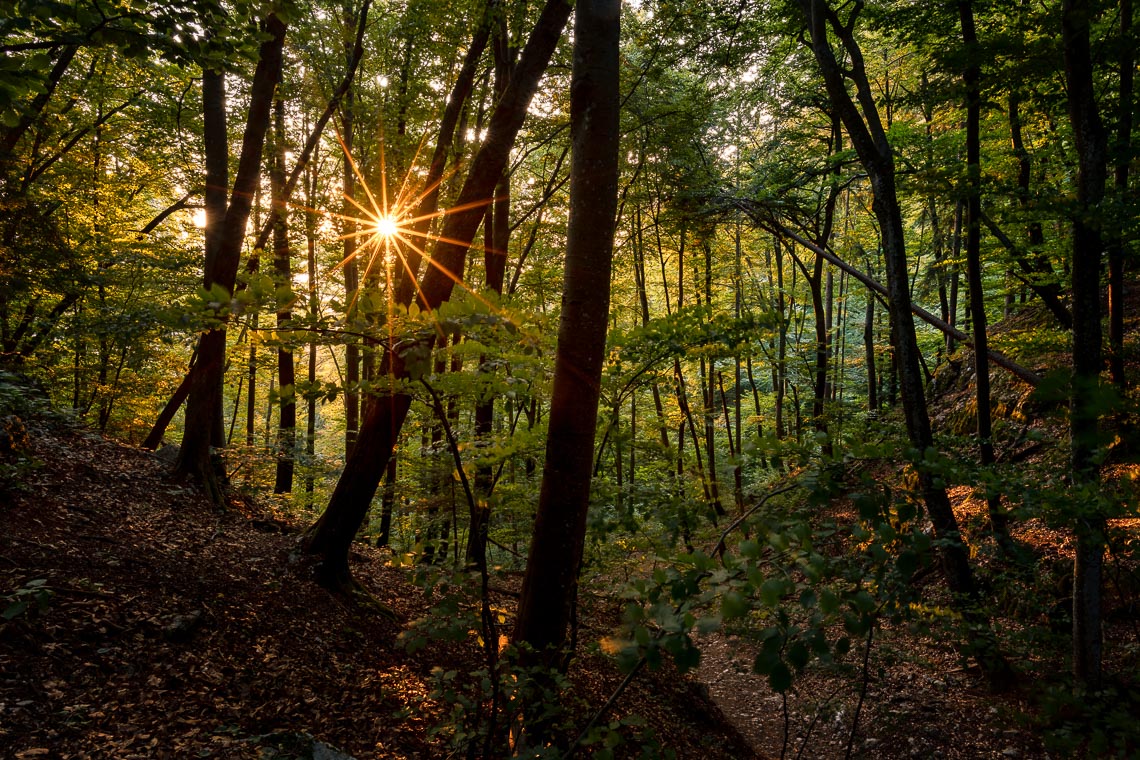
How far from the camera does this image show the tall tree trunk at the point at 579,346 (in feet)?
8.84

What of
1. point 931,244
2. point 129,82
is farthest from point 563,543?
point 931,244

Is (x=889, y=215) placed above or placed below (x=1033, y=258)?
below

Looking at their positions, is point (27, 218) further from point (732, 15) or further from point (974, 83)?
point (974, 83)

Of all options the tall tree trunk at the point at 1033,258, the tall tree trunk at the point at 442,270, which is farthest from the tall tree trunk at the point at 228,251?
the tall tree trunk at the point at 1033,258

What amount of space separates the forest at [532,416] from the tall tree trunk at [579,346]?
0.07ft

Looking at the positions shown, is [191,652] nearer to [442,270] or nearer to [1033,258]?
[442,270]

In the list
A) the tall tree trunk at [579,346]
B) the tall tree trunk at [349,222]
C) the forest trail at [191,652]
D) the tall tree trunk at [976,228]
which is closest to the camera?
the tall tree trunk at [579,346]

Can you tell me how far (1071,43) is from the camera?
5.11 metres

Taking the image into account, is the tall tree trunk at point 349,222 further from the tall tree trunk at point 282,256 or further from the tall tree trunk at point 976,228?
the tall tree trunk at point 976,228

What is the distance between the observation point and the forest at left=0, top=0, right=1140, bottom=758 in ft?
7.73

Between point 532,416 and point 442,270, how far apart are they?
3.19 meters

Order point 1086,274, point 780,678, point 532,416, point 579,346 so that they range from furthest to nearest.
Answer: point 532,416
point 1086,274
point 579,346
point 780,678

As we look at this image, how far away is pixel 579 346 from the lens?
2.71 meters

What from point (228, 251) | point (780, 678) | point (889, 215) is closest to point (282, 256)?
point (228, 251)
